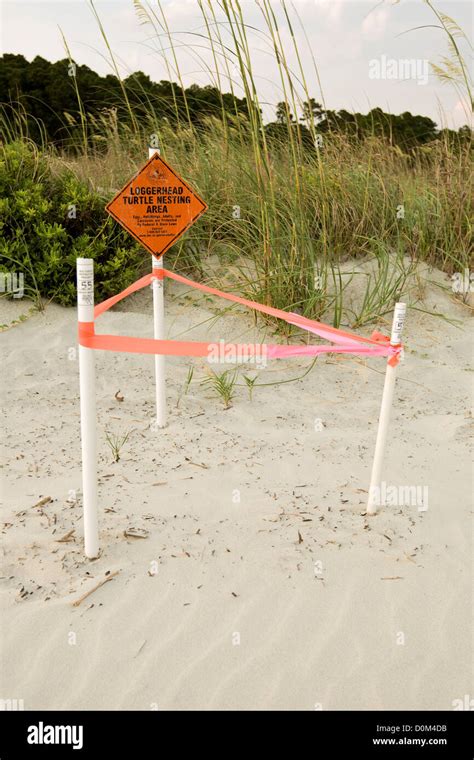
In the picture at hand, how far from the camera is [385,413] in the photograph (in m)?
2.83

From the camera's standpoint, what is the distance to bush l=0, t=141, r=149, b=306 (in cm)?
549

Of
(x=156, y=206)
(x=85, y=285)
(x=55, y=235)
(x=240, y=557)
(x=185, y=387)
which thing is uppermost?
(x=156, y=206)

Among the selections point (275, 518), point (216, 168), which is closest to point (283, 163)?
point (216, 168)

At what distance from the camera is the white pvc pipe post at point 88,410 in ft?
8.00

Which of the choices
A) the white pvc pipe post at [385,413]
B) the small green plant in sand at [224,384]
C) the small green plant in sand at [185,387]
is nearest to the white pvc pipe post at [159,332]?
the small green plant in sand at [185,387]

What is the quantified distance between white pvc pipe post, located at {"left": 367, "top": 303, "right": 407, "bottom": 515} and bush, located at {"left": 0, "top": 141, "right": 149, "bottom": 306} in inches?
129

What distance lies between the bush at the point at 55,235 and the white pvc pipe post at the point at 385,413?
3.29 m

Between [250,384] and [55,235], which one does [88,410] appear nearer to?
[250,384]

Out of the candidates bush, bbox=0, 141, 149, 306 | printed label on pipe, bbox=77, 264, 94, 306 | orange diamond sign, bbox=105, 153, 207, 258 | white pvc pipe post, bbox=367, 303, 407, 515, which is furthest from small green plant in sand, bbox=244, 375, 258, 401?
printed label on pipe, bbox=77, 264, 94, 306

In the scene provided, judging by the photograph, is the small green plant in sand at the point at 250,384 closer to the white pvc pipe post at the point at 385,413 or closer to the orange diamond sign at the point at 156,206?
the orange diamond sign at the point at 156,206

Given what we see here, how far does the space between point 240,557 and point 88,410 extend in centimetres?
86

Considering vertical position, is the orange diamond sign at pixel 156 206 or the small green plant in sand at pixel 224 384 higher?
the orange diamond sign at pixel 156 206

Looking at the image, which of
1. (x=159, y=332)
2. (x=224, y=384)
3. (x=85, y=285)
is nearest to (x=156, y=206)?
(x=159, y=332)
